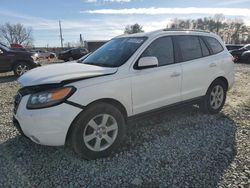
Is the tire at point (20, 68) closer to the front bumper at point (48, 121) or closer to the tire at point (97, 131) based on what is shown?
the front bumper at point (48, 121)

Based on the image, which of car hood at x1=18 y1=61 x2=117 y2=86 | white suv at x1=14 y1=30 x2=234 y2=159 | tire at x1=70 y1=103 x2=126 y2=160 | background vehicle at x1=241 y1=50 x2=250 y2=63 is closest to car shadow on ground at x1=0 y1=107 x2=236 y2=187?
tire at x1=70 y1=103 x2=126 y2=160

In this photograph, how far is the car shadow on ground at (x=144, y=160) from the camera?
10.1 feet

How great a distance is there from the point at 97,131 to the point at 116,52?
4.76 feet

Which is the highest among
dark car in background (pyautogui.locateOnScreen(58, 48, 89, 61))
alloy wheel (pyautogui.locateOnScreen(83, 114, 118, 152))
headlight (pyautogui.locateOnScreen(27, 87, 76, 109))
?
dark car in background (pyautogui.locateOnScreen(58, 48, 89, 61))

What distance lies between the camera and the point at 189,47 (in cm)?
470

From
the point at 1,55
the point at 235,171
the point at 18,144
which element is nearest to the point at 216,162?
the point at 235,171

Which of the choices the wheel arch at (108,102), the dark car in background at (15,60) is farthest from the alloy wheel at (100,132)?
the dark car in background at (15,60)

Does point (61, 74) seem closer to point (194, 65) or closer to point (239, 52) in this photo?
point (194, 65)

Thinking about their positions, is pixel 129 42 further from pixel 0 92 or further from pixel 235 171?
pixel 0 92

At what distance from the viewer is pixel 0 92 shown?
26.4ft

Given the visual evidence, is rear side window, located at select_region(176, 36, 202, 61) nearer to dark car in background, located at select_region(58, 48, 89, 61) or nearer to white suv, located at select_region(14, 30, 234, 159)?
white suv, located at select_region(14, 30, 234, 159)

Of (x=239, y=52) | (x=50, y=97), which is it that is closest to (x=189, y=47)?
(x=50, y=97)

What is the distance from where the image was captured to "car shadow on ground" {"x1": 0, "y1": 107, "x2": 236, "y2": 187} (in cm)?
308

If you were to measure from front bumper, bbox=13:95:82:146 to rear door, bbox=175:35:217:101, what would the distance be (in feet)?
7.17
